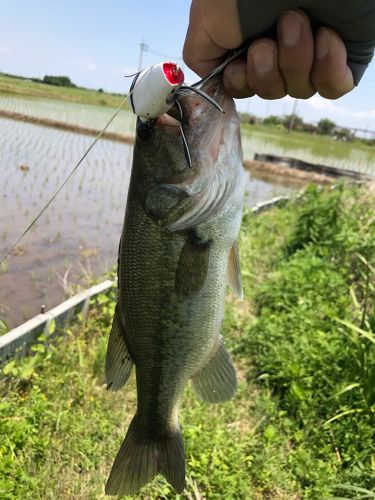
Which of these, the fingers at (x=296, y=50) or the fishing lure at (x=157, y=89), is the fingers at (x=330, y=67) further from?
the fishing lure at (x=157, y=89)

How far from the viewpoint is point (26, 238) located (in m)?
8.75

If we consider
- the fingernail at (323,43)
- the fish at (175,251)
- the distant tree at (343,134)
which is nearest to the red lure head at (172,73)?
the fish at (175,251)

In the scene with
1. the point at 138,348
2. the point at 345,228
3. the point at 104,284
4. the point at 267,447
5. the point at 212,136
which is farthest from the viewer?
the point at 345,228

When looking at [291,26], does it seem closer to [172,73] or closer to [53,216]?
[172,73]

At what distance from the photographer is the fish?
178cm

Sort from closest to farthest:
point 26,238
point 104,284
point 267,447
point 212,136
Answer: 1. point 212,136
2. point 267,447
3. point 104,284
4. point 26,238

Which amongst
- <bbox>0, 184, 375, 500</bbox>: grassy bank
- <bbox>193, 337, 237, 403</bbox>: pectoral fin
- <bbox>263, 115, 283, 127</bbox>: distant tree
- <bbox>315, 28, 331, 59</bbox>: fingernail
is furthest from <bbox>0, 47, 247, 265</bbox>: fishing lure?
<bbox>263, 115, 283, 127</bbox>: distant tree

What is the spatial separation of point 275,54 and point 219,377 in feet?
4.46

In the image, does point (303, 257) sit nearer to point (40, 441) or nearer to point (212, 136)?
point (40, 441)

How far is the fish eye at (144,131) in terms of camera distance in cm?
177

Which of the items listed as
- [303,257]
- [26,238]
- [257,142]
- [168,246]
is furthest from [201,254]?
[257,142]

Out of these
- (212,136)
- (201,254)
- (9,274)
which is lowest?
(9,274)

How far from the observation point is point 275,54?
5.54 feet

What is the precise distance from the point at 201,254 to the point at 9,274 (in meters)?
5.97
